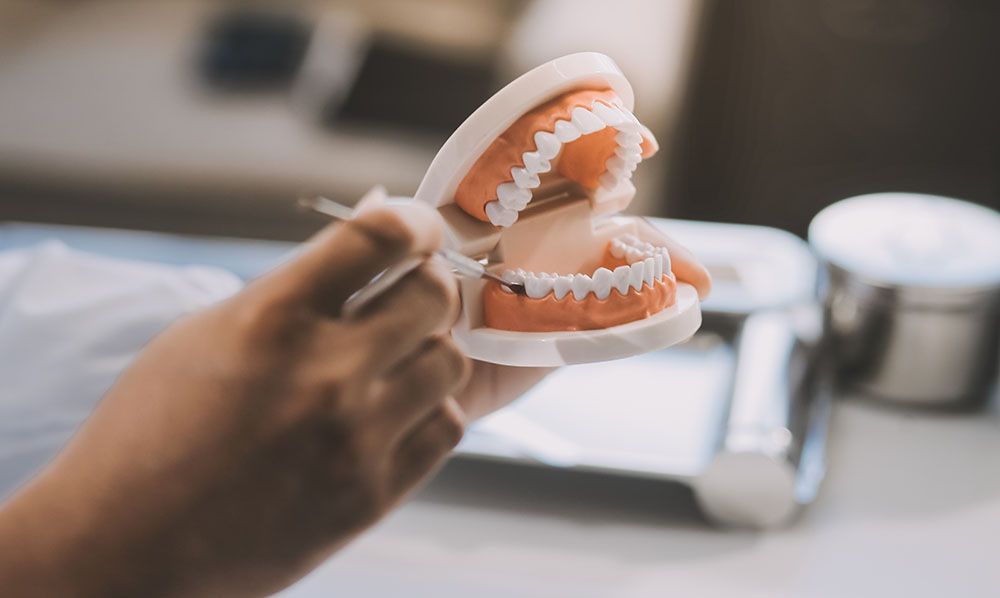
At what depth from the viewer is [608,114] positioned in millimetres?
618

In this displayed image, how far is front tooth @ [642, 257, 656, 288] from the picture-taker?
A: 2.12ft

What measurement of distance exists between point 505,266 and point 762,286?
0.59 meters

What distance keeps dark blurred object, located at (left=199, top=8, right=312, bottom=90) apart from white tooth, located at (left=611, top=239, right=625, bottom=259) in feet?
6.35

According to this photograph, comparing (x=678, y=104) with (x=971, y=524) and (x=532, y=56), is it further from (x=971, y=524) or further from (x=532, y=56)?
(x=971, y=524)

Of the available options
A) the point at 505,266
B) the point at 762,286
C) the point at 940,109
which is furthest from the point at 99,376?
the point at 940,109

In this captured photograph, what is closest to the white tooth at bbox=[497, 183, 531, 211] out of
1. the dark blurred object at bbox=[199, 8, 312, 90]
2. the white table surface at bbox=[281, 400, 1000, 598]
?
the white table surface at bbox=[281, 400, 1000, 598]

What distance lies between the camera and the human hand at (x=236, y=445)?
474 millimetres

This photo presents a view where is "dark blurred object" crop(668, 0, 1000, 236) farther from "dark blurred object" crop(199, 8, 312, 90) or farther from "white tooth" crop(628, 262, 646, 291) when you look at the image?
"white tooth" crop(628, 262, 646, 291)

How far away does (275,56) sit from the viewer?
8.29 ft

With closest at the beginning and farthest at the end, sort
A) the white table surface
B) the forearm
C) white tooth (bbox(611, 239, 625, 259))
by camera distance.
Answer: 1. the forearm
2. white tooth (bbox(611, 239, 625, 259))
3. the white table surface

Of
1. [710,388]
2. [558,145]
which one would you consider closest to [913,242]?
[710,388]

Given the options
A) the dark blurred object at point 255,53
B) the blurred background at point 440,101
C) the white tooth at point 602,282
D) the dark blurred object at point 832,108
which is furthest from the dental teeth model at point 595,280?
the dark blurred object at point 255,53

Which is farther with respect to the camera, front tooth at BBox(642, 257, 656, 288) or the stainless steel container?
the stainless steel container

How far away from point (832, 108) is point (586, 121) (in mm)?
2009
